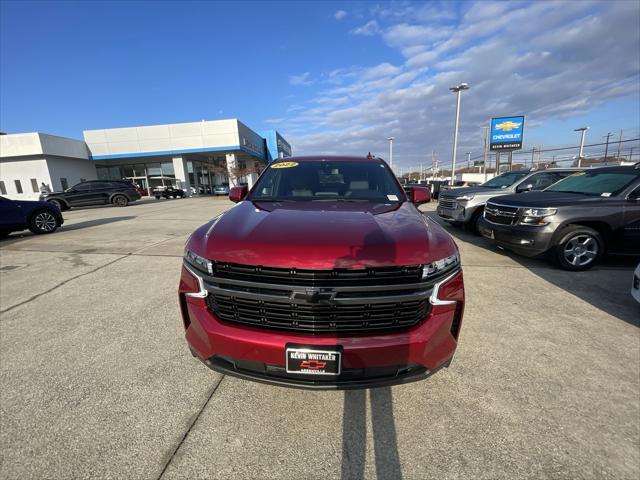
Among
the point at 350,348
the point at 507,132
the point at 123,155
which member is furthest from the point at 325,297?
the point at 123,155

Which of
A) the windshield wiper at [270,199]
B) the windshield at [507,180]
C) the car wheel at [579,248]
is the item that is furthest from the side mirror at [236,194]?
the windshield at [507,180]

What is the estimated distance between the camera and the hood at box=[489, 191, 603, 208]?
16.0ft

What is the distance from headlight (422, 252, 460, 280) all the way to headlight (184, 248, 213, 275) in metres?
1.27

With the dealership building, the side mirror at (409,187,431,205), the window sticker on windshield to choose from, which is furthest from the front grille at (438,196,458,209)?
the dealership building

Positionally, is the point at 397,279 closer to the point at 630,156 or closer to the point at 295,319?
the point at 295,319

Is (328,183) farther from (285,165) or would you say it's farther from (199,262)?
(199,262)

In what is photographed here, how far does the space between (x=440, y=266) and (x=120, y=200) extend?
868 inches

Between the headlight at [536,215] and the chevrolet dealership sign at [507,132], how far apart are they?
84.6 ft

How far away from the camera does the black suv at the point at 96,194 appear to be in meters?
17.0

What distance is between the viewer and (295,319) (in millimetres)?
1695

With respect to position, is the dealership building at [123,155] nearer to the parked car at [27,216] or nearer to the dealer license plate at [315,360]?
the parked car at [27,216]

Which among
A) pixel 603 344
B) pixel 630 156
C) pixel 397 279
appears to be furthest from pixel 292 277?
pixel 630 156

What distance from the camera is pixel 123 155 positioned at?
30297 mm

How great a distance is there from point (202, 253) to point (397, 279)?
1179 millimetres
